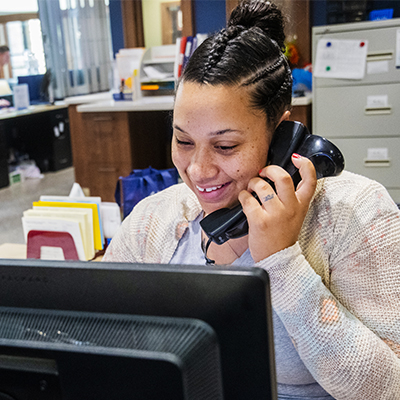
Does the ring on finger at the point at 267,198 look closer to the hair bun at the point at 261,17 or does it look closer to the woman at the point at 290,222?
the woman at the point at 290,222

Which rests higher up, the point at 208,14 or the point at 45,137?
the point at 208,14

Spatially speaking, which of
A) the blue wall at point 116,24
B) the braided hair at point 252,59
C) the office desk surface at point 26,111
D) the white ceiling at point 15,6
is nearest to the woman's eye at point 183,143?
the braided hair at point 252,59

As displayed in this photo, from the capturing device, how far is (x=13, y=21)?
7.90m

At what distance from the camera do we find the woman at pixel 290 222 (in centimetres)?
75

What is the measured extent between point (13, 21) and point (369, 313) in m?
8.38

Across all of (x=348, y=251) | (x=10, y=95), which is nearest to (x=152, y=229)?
(x=348, y=251)

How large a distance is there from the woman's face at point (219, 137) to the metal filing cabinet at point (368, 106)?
2.60 m

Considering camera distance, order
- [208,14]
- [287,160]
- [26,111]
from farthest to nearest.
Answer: [26,111] < [208,14] < [287,160]

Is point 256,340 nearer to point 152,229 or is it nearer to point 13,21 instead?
point 152,229

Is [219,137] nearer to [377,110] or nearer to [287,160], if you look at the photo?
[287,160]

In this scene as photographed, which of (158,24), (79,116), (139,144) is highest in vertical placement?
(158,24)

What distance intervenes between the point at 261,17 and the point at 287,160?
32cm

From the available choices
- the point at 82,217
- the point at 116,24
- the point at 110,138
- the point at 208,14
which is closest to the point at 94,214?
the point at 82,217

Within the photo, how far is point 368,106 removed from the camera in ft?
10.8
